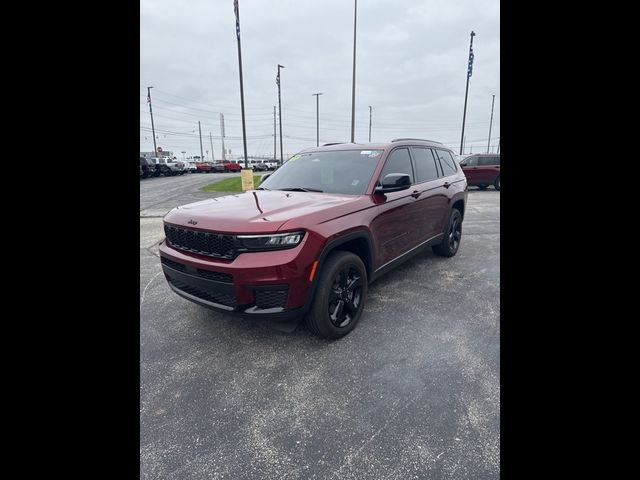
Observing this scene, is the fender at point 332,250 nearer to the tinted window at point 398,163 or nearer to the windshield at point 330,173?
the windshield at point 330,173

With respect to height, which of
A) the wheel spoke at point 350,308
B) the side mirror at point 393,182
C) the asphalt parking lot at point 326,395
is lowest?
the asphalt parking lot at point 326,395

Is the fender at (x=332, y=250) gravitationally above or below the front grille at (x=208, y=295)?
above

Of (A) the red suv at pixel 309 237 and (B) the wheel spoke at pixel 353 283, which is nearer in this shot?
(A) the red suv at pixel 309 237

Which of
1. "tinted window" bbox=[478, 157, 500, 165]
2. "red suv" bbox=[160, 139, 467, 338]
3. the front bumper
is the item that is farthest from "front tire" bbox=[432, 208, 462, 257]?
"tinted window" bbox=[478, 157, 500, 165]

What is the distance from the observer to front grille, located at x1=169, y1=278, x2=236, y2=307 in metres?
2.63

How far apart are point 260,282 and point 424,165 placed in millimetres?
3210

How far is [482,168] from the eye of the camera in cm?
1661

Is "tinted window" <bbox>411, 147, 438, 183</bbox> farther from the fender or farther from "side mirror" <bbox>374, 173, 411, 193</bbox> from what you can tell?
the fender

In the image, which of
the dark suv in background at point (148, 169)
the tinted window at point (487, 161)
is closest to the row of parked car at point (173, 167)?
the dark suv in background at point (148, 169)

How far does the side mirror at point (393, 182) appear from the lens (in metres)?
3.34

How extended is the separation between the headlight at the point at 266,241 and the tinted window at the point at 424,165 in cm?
252

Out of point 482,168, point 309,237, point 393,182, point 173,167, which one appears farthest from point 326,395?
point 173,167

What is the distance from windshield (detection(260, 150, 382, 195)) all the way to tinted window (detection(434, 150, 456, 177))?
6.30 feet
